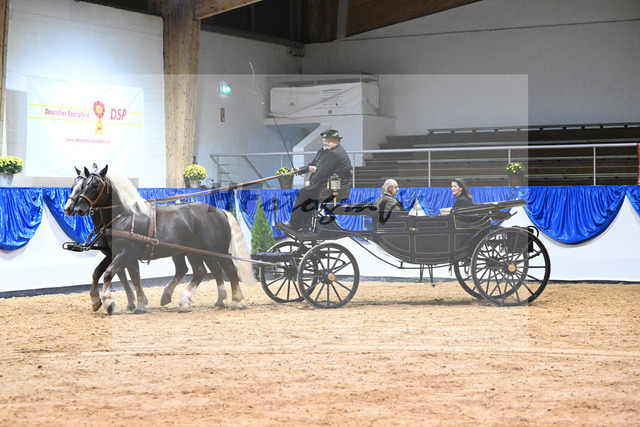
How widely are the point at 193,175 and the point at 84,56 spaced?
2.97 metres

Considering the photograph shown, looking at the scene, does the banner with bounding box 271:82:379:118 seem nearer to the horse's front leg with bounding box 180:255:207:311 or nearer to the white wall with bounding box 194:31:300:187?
the white wall with bounding box 194:31:300:187

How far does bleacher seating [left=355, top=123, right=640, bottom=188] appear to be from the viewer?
53.0 feet

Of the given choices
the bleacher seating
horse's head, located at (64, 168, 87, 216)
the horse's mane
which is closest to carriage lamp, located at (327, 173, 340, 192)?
the horse's mane

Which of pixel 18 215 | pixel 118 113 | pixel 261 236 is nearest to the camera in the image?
pixel 18 215

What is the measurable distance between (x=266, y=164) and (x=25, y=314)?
10.4 metres

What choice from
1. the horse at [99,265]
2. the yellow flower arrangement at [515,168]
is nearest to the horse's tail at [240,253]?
the horse at [99,265]

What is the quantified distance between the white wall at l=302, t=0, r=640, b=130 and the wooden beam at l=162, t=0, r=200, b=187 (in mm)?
5997

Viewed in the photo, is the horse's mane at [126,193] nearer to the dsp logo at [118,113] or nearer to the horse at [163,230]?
the horse at [163,230]

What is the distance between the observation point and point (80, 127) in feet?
47.9

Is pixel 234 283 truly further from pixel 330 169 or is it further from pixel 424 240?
pixel 424 240

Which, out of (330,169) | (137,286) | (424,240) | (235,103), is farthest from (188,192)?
(235,103)

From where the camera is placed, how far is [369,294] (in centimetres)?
1138

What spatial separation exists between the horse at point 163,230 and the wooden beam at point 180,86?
626 cm

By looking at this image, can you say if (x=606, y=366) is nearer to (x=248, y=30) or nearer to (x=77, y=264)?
(x=77, y=264)
